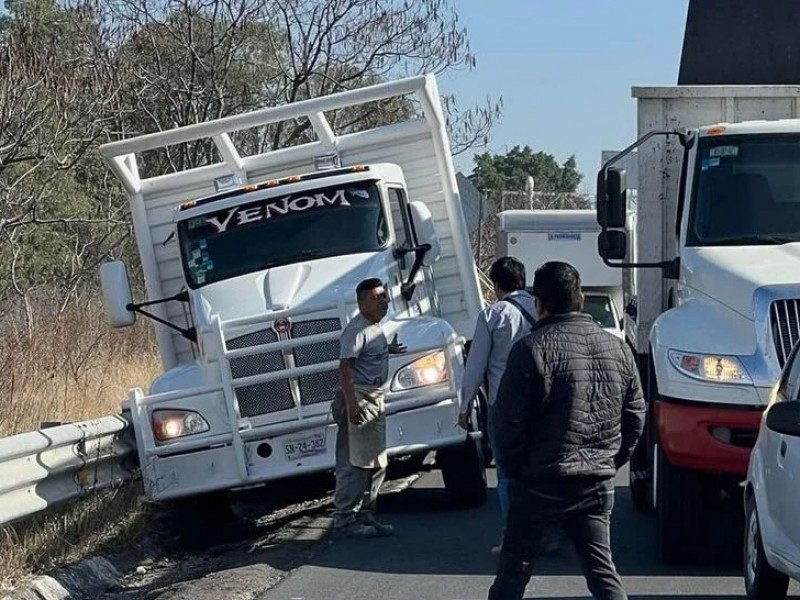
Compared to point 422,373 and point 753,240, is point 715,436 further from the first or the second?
point 422,373

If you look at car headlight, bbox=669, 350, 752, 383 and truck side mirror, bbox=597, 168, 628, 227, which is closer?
car headlight, bbox=669, 350, 752, 383

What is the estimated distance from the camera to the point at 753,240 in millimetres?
10078

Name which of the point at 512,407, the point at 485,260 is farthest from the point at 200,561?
the point at 485,260

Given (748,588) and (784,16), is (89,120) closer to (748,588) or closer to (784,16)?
(784,16)

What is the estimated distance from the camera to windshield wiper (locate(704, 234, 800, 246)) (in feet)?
32.9

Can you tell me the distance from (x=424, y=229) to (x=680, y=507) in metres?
4.03

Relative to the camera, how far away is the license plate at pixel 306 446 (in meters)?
11.1

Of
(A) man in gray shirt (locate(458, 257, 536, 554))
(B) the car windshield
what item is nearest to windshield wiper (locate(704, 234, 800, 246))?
(A) man in gray shirt (locate(458, 257, 536, 554))

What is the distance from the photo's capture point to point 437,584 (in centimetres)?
908

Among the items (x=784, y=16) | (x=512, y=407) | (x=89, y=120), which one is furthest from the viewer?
(x=89, y=120)

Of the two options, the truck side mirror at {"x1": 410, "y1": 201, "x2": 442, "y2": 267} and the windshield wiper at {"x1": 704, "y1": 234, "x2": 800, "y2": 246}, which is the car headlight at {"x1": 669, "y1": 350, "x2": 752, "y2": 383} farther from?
the truck side mirror at {"x1": 410, "y1": 201, "x2": 442, "y2": 267}

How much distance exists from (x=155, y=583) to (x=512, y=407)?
13.7 ft

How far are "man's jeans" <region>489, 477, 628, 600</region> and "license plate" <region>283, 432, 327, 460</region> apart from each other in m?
4.41

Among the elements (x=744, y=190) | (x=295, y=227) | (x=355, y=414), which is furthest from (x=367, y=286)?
(x=744, y=190)
